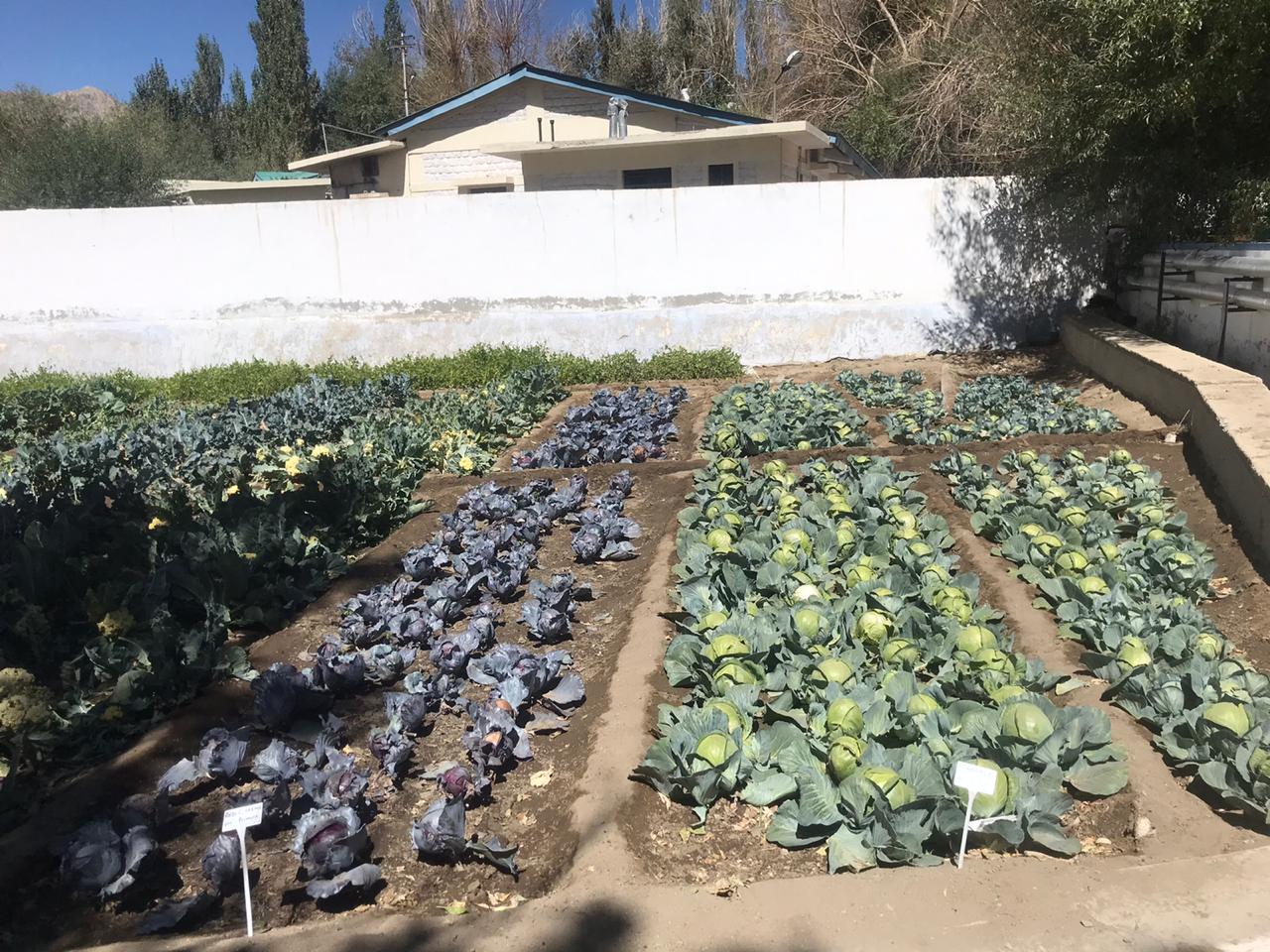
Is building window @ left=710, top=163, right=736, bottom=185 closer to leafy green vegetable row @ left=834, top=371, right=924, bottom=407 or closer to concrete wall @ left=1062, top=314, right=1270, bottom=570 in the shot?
leafy green vegetable row @ left=834, top=371, right=924, bottom=407

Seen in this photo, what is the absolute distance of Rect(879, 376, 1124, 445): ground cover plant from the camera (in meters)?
7.72

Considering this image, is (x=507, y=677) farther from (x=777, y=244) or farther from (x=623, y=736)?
(x=777, y=244)

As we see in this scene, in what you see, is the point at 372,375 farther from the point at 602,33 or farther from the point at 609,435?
the point at 602,33

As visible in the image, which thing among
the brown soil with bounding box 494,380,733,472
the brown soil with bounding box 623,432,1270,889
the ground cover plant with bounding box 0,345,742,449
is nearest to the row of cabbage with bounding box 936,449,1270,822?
the brown soil with bounding box 623,432,1270,889

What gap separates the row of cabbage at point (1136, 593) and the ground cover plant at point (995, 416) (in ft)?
3.53

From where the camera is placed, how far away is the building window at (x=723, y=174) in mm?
17156

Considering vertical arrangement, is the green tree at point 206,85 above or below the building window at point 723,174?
above

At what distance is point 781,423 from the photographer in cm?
812

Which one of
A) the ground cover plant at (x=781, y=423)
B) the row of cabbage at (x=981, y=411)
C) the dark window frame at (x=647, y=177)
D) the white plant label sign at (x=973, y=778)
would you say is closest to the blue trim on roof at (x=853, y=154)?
the dark window frame at (x=647, y=177)

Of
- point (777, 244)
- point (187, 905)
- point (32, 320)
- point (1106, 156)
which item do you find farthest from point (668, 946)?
point (32, 320)

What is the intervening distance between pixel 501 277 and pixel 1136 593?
10997 mm

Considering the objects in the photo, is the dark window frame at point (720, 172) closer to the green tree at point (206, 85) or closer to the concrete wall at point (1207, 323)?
the concrete wall at point (1207, 323)

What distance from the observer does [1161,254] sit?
10555mm

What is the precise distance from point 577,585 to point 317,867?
2.64 metres
